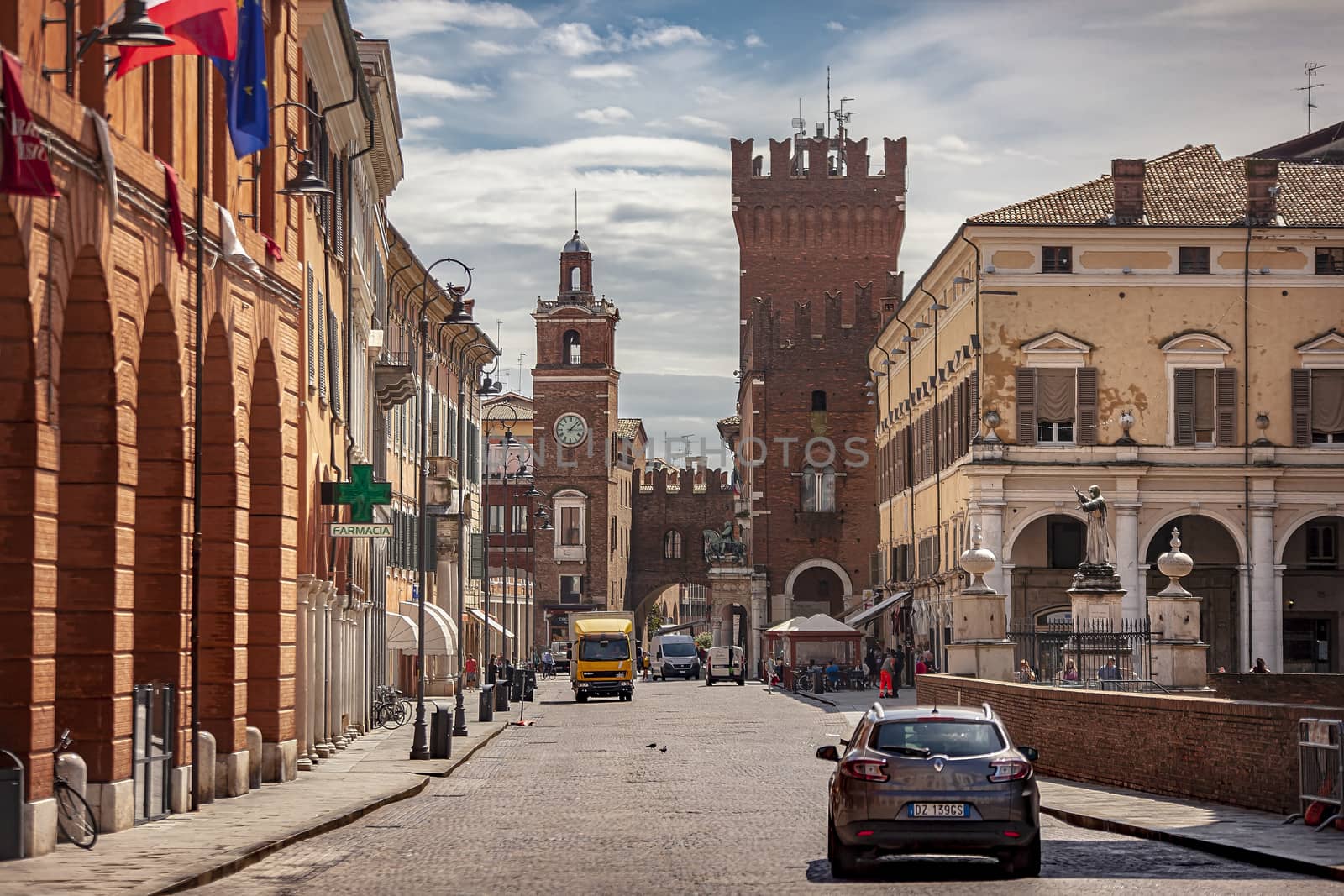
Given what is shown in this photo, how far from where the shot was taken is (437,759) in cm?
3375

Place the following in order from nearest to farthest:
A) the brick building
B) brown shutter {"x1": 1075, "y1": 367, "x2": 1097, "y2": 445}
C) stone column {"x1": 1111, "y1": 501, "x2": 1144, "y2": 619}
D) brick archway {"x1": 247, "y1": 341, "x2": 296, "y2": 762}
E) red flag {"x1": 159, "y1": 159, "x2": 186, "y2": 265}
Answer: red flag {"x1": 159, "y1": 159, "x2": 186, "y2": 265} → brick archway {"x1": 247, "y1": 341, "x2": 296, "y2": 762} → stone column {"x1": 1111, "y1": 501, "x2": 1144, "y2": 619} → brown shutter {"x1": 1075, "y1": 367, "x2": 1097, "y2": 445} → the brick building

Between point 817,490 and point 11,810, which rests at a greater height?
point 817,490

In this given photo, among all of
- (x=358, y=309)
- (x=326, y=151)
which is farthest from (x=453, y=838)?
(x=358, y=309)

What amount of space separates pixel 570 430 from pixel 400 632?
70938 mm

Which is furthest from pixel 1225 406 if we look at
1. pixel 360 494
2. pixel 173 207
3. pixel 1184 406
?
pixel 173 207

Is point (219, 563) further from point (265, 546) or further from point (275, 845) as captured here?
point (275, 845)

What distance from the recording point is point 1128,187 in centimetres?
5912

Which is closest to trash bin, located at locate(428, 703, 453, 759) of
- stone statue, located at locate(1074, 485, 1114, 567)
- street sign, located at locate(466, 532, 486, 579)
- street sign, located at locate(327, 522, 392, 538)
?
street sign, located at locate(327, 522, 392, 538)

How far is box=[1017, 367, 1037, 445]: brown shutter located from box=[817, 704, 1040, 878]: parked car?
138 ft

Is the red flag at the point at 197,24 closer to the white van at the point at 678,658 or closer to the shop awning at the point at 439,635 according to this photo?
the shop awning at the point at 439,635

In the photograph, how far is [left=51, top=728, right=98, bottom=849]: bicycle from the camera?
17953 millimetres

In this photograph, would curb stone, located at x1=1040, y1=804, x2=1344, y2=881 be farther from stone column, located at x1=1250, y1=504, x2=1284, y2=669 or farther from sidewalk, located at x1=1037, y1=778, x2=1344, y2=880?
stone column, located at x1=1250, y1=504, x2=1284, y2=669

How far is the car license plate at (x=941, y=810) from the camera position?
1628 cm

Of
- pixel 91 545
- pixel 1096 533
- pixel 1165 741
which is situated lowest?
pixel 1165 741
